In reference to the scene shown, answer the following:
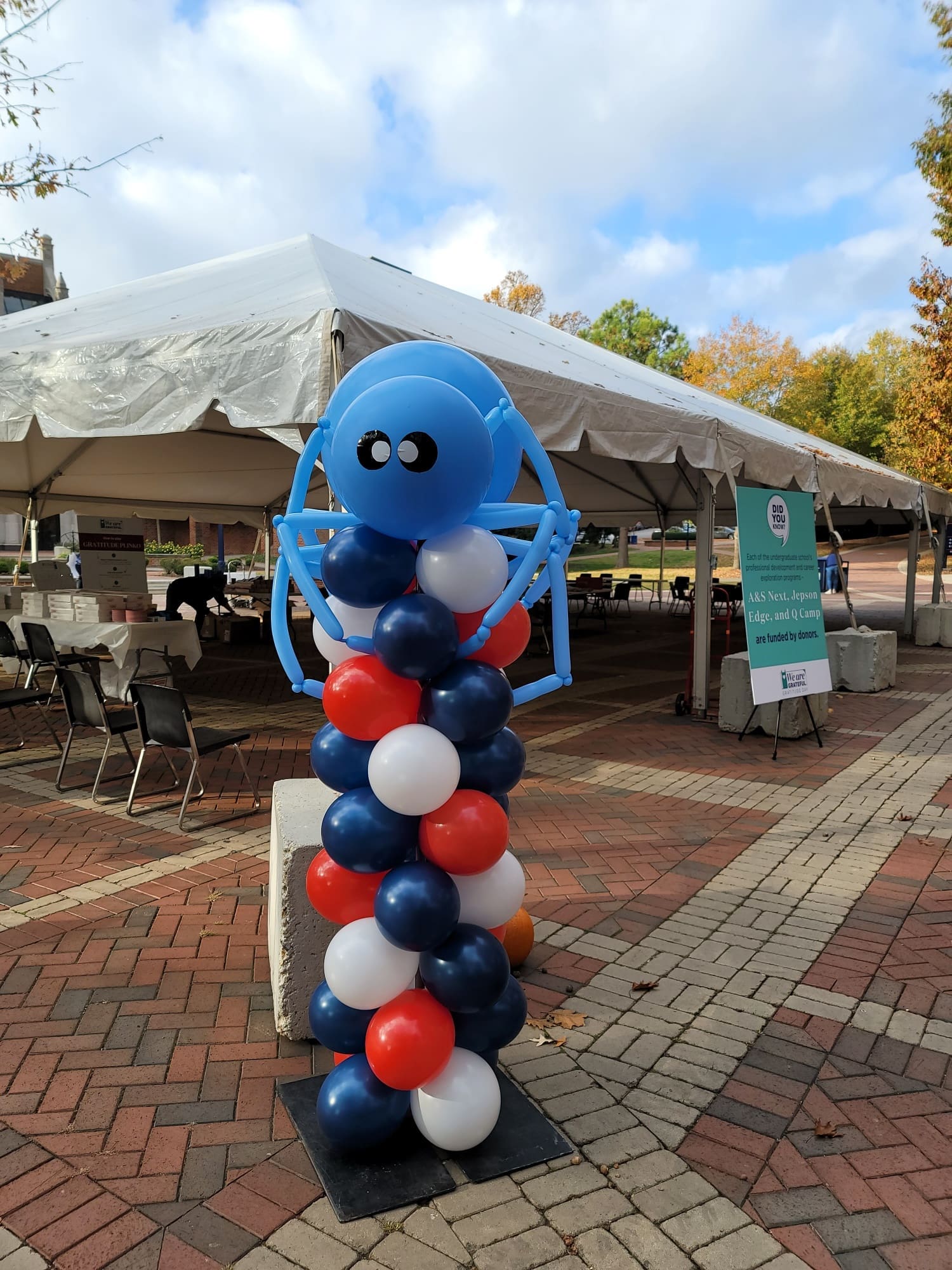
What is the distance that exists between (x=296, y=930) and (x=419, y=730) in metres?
1.08

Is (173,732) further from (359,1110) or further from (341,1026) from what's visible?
(359,1110)

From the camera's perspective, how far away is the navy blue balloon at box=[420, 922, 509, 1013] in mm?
2180

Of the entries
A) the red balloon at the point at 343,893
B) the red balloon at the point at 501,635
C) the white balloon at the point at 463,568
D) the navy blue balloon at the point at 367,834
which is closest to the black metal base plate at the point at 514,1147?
the red balloon at the point at 343,893

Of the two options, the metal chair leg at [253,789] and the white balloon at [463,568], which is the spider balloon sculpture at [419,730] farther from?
the metal chair leg at [253,789]

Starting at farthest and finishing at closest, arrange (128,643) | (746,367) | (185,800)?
(746,367)
(128,643)
(185,800)

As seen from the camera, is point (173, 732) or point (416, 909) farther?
point (173, 732)

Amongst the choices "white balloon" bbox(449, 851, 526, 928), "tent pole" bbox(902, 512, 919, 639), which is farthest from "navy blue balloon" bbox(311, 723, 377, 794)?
"tent pole" bbox(902, 512, 919, 639)

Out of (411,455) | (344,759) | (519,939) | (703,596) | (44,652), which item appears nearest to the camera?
(411,455)

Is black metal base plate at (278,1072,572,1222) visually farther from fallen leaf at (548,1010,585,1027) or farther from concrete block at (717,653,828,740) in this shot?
concrete block at (717,653,828,740)

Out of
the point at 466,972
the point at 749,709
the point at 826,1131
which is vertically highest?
the point at 466,972

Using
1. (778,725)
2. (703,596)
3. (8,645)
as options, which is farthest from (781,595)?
(8,645)

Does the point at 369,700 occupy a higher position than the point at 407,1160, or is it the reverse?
the point at 369,700

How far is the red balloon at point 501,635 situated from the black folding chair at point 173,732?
3.06 m

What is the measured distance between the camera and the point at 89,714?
5719 mm
